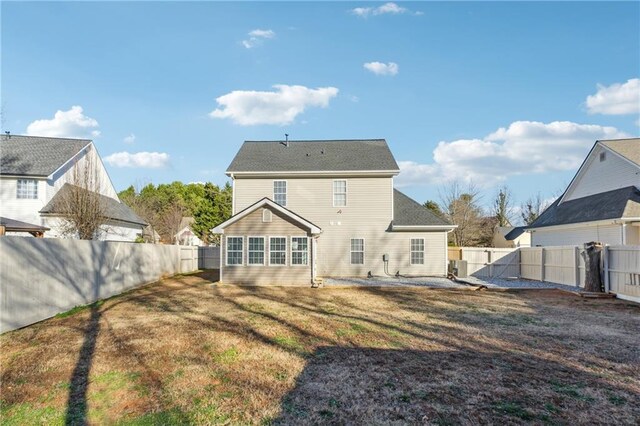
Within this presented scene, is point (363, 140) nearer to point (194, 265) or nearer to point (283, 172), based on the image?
point (283, 172)

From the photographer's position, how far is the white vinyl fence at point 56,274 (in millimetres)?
7715

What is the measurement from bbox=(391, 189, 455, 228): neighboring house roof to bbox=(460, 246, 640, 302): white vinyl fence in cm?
295

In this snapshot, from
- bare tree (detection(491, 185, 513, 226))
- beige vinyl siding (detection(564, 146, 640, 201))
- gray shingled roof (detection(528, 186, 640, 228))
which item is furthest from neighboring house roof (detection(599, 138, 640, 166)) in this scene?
bare tree (detection(491, 185, 513, 226))

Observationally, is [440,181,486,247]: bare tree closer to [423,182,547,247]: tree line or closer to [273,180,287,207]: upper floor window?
[423,182,547,247]: tree line

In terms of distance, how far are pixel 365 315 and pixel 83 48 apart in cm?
1577

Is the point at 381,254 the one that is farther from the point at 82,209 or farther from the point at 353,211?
the point at 82,209

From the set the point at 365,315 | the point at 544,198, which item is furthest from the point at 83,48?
the point at 544,198

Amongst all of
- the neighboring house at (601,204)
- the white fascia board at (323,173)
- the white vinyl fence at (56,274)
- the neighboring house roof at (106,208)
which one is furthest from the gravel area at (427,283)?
the neighboring house roof at (106,208)

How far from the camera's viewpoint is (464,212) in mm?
41406

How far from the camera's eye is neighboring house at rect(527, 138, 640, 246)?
15.9 meters

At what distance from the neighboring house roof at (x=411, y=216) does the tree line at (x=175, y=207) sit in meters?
20.6

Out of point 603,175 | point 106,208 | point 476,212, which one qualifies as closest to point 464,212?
point 476,212

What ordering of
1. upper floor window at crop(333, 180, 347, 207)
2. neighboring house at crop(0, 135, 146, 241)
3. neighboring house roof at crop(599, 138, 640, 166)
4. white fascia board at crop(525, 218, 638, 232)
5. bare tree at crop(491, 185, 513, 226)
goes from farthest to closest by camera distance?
bare tree at crop(491, 185, 513, 226) < neighboring house at crop(0, 135, 146, 241) < upper floor window at crop(333, 180, 347, 207) < neighboring house roof at crop(599, 138, 640, 166) < white fascia board at crop(525, 218, 638, 232)

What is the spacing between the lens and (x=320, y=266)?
19578 mm
